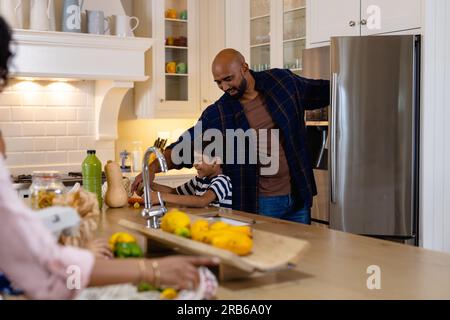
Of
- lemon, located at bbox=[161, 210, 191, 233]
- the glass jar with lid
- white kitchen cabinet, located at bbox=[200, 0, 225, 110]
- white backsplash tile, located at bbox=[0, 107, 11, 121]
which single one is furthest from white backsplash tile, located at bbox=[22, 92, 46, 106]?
lemon, located at bbox=[161, 210, 191, 233]

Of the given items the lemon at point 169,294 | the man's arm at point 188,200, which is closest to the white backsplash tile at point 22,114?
the man's arm at point 188,200

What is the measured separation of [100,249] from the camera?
5.32 ft

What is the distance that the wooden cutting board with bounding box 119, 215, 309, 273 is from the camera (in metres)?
1.46

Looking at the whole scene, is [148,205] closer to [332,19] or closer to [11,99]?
[332,19]

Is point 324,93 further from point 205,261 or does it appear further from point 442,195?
point 205,261

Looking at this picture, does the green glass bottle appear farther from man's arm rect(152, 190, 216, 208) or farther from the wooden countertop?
the wooden countertop

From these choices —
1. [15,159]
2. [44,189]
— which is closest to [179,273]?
[44,189]

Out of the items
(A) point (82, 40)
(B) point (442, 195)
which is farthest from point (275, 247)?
(A) point (82, 40)

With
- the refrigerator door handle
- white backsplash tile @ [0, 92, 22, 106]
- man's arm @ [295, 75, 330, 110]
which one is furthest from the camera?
white backsplash tile @ [0, 92, 22, 106]

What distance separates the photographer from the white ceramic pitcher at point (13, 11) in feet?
14.4

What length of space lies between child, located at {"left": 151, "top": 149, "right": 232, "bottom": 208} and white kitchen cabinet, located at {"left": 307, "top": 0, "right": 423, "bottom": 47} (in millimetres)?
1512

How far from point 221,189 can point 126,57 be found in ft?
7.44

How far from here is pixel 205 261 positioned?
1432 millimetres
